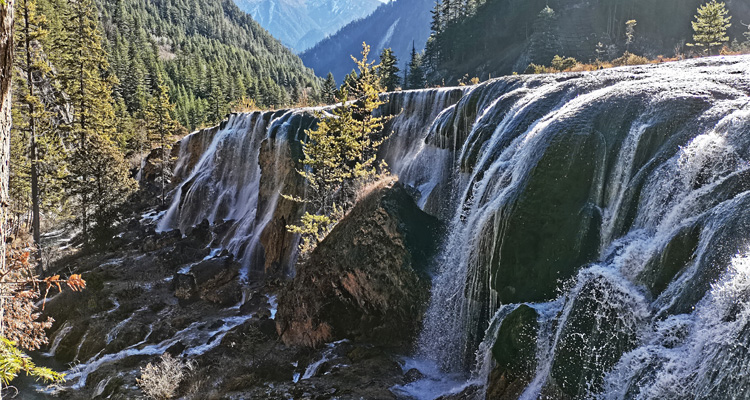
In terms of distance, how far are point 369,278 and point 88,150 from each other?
23063mm

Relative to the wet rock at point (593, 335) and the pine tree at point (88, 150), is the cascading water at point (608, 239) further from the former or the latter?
the pine tree at point (88, 150)

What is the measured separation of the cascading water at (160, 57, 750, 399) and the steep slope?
44.4 m

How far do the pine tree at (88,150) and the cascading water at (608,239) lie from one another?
936 inches

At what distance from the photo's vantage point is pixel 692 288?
611 centimetres

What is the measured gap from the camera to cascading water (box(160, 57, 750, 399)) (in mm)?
5855

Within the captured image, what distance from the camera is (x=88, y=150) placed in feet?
87.6

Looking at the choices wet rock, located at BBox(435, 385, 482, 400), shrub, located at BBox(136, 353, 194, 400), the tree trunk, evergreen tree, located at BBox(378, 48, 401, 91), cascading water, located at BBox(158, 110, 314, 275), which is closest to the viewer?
wet rock, located at BBox(435, 385, 482, 400)

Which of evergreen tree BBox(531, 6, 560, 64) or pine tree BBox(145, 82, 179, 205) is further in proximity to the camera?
evergreen tree BBox(531, 6, 560, 64)

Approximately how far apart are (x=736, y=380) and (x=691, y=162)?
15.2ft

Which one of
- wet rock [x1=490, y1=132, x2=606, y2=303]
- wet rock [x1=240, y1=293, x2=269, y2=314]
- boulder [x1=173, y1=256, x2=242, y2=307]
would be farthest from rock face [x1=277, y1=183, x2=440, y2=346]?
boulder [x1=173, y1=256, x2=242, y2=307]

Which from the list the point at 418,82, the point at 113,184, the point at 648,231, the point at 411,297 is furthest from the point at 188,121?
the point at 648,231

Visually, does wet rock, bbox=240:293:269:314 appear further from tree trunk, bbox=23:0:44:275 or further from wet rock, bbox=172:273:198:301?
tree trunk, bbox=23:0:44:275

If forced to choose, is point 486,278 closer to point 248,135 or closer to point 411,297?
point 411,297

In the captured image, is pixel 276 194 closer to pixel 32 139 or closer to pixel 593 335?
pixel 32 139
